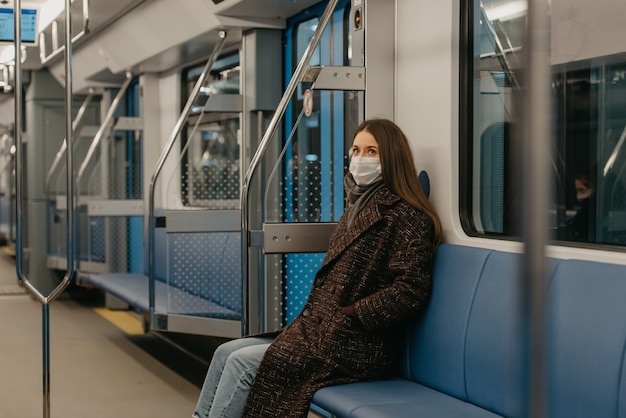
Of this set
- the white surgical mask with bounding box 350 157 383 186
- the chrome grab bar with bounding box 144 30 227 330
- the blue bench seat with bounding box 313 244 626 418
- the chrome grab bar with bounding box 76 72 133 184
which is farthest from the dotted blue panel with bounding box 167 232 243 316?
the chrome grab bar with bounding box 76 72 133 184

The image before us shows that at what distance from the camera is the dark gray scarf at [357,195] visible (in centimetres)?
361

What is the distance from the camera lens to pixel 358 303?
336cm

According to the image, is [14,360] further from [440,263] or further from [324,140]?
[440,263]

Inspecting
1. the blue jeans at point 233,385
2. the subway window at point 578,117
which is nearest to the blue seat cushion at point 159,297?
the blue jeans at point 233,385

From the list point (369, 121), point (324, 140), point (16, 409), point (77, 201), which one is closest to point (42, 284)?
point (77, 201)

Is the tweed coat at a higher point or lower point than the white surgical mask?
lower

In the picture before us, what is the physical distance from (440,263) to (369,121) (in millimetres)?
640

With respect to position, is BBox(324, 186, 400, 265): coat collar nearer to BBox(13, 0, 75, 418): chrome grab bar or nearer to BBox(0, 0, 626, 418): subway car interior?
BBox(0, 0, 626, 418): subway car interior

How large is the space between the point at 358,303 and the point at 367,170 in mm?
549

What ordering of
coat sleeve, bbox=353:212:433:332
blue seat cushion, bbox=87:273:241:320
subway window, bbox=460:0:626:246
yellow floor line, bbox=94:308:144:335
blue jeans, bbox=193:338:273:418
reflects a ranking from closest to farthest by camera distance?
1. subway window, bbox=460:0:626:246
2. coat sleeve, bbox=353:212:433:332
3. blue jeans, bbox=193:338:273:418
4. blue seat cushion, bbox=87:273:241:320
5. yellow floor line, bbox=94:308:144:335

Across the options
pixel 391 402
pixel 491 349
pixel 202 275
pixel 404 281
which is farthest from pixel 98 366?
pixel 491 349

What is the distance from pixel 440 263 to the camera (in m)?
3.47

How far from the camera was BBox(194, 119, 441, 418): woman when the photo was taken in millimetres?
3355

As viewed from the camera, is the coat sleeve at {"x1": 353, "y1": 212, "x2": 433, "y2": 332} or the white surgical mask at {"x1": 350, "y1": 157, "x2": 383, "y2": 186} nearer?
the coat sleeve at {"x1": 353, "y1": 212, "x2": 433, "y2": 332}
